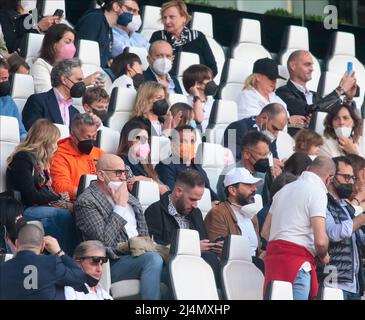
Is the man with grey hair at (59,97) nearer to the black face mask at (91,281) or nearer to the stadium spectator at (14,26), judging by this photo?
the stadium spectator at (14,26)

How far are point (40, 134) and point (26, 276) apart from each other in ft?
5.01

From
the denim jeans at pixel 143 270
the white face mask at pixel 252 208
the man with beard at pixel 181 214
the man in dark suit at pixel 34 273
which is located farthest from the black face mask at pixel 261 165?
the man in dark suit at pixel 34 273

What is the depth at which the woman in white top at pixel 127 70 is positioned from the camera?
485 inches

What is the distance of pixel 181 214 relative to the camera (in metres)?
10.5

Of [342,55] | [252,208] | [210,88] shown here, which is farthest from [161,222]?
[342,55]

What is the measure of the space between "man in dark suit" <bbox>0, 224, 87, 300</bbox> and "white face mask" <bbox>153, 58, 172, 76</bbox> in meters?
3.56

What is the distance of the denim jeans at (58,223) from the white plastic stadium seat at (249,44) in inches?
178

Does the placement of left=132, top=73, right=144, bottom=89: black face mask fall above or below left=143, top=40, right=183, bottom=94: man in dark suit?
below

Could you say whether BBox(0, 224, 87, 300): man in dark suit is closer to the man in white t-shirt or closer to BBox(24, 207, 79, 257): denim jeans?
BBox(24, 207, 79, 257): denim jeans

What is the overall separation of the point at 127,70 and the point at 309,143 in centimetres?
142

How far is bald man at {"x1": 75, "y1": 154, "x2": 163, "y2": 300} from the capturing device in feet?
32.6

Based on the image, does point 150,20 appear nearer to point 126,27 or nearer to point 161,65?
point 126,27

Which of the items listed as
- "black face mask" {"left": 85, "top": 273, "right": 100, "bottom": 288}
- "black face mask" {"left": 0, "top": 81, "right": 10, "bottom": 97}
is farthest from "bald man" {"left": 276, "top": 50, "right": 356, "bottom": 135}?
"black face mask" {"left": 85, "top": 273, "right": 100, "bottom": 288}
